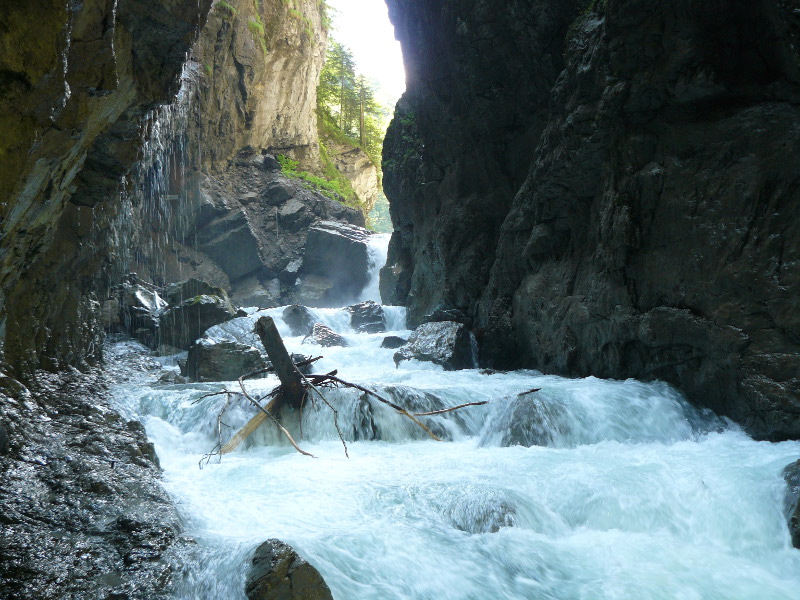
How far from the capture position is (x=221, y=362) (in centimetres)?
1150

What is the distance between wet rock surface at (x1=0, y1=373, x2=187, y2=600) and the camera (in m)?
2.88

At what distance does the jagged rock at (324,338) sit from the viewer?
16.6 meters

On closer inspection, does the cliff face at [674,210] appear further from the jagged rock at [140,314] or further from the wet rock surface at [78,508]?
the jagged rock at [140,314]

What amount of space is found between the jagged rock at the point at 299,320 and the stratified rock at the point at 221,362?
7.08 m

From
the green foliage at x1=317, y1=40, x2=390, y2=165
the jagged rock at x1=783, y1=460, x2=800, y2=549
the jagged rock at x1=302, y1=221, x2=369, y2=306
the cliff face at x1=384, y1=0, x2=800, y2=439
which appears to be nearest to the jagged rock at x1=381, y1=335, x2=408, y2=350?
the cliff face at x1=384, y1=0, x2=800, y2=439

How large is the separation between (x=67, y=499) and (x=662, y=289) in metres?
7.50

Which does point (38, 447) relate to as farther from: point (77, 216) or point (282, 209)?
point (282, 209)

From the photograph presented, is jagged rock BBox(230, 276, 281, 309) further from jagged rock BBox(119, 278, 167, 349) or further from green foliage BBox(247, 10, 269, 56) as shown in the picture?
green foliage BBox(247, 10, 269, 56)

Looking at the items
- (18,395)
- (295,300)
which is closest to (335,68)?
(295,300)

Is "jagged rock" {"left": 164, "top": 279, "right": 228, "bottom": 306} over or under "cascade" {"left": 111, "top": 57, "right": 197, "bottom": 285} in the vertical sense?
under

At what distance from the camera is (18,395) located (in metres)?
4.77

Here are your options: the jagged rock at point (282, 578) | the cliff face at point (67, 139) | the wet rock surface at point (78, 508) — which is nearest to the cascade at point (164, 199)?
the cliff face at point (67, 139)

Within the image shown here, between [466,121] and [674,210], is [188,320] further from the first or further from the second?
[674,210]

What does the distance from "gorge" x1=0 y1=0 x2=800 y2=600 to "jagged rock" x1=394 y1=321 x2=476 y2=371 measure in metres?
0.37
